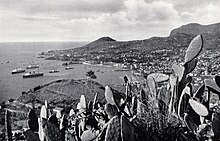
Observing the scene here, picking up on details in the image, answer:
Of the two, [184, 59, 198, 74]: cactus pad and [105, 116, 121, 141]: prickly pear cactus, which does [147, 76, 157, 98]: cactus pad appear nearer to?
[184, 59, 198, 74]: cactus pad

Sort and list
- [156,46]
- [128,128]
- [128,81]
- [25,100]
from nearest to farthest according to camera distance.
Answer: [128,128], [128,81], [25,100], [156,46]

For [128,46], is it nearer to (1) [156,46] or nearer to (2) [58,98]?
(1) [156,46]

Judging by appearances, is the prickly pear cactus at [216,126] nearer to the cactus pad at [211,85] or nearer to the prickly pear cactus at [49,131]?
the cactus pad at [211,85]

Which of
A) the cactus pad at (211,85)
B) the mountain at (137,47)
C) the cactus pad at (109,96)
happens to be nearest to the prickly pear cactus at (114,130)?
the cactus pad at (109,96)

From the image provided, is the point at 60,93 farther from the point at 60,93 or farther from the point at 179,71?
the point at 179,71

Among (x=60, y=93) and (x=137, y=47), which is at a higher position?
(x=137, y=47)

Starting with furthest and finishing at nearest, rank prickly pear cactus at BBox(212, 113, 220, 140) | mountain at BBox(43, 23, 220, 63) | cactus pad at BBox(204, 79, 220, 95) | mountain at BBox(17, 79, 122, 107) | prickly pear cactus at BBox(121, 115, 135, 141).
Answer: mountain at BBox(43, 23, 220, 63) → mountain at BBox(17, 79, 122, 107) → cactus pad at BBox(204, 79, 220, 95) → prickly pear cactus at BBox(212, 113, 220, 140) → prickly pear cactus at BBox(121, 115, 135, 141)

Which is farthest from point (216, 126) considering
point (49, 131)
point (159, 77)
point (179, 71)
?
point (49, 131)

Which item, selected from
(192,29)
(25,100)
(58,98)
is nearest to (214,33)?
(192,29)

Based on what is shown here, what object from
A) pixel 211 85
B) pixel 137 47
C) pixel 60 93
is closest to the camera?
pixel 211 85

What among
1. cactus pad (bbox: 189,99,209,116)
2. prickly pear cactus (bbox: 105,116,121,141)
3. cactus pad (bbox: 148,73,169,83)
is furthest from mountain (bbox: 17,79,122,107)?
prickly pear cactus (bbox: 105,116,121,141)

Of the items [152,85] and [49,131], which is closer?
[49,131]
